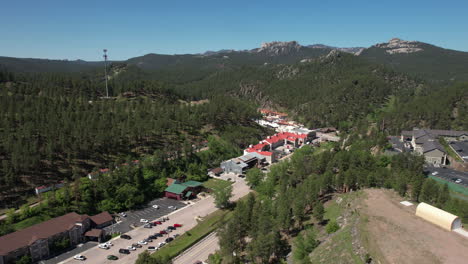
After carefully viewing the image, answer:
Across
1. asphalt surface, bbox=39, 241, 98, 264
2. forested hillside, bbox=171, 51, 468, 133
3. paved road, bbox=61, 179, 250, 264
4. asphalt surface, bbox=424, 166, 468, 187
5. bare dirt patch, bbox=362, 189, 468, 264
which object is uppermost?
forested hillside, bbox=171, 51, 468, 133

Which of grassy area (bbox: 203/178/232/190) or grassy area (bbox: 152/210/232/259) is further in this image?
grassy area (bbox: 203/178/232/190)

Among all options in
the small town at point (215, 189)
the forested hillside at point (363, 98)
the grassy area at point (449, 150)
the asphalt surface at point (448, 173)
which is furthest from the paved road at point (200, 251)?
the forested hillside at point (363, 98)

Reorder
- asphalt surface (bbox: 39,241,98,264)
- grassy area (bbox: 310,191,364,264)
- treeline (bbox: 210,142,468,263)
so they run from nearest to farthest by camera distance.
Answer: grassy area (bbox: 310,191,364,264) → treeline (bbox: 210,142,468,263) → asphalt surface (bbox: 39,241,98,264)

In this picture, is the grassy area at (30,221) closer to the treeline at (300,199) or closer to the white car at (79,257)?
the white car at (79,257)

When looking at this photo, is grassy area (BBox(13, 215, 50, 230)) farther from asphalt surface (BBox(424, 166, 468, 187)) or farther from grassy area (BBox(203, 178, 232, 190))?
asphalt surface (BBox(424, 166, 468, 187))

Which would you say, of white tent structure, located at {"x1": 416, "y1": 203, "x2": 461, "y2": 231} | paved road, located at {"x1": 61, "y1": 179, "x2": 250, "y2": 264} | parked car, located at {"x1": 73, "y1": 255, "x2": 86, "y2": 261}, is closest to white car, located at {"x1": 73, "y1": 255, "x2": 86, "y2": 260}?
parked car, located at {"x1": 73, "y1": 255, "x2": 86, "y2": 261}

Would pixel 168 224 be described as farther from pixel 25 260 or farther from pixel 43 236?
pixel 25 260
